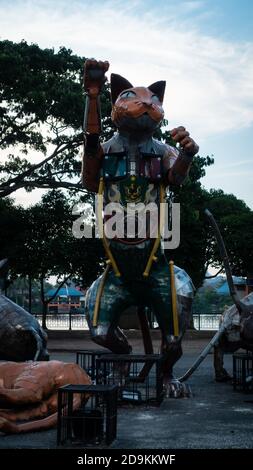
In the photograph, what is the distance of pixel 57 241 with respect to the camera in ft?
62.5

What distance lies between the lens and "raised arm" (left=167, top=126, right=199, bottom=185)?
22.5ft

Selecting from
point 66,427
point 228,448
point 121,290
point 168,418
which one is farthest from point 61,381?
point 121,290

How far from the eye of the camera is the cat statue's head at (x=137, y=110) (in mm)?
7336

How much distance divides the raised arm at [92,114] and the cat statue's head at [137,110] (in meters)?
0.44

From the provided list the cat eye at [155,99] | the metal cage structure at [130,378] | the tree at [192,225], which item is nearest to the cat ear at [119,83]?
the cat eye at [155,99]

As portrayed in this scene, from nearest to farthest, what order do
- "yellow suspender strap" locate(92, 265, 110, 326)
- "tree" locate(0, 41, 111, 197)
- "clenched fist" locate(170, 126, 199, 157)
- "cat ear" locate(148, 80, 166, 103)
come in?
"clenched fist" locate(170, 126, 199, 157) < "yellow suspender strap" locate(92, 265, 110, 326) < "cat ear" locate(148, 80, 166, 103) < "tree" locate(0, 41, 111, 197)

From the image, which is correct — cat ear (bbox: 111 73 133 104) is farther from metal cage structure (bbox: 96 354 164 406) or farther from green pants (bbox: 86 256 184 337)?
metal cage structure (bbox: 96 354 164 406)

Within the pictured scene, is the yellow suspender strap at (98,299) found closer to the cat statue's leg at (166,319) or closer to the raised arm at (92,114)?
the cat statue's leg at (166,319)

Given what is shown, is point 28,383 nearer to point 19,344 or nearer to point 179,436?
point 179,436

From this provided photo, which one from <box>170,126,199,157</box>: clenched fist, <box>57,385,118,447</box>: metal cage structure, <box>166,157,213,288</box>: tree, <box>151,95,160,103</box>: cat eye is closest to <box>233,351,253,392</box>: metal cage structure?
<box>170,126,199,157</box>: clenched fist

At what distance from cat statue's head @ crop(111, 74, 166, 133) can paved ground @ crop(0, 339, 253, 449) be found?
3180mm

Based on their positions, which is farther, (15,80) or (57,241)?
(57,241)

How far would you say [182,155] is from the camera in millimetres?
7148

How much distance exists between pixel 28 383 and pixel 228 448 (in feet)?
5.90
